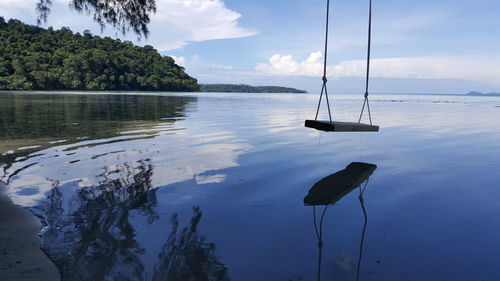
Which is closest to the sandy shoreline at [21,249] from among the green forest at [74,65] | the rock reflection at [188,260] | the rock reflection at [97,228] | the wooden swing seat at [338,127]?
the rock reflection at [97,228]

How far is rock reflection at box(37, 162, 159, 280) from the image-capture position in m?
3.24

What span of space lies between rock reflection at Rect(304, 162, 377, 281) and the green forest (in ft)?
315

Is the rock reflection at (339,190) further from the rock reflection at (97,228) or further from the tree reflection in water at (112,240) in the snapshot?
the rock reflection at (97,228)

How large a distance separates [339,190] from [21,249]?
192 inches

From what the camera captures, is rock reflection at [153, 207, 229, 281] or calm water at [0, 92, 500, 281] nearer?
rock reflection at [153, 207, 229, 281]

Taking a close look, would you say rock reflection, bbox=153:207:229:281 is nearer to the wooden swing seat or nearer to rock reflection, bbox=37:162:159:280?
rock reflection, bbox=37:162:159:280

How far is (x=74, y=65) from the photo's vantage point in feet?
322

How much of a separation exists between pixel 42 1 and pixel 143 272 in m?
7.30

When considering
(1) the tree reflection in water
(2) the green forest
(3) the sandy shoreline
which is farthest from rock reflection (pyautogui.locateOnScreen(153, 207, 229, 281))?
(2) the green forest

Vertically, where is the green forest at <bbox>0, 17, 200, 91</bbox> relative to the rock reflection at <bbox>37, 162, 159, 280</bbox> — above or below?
above

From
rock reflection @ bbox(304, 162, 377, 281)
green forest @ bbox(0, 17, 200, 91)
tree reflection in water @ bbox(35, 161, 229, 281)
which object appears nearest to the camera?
tree reflection in water @ bbox(35, 161, 229, 281)

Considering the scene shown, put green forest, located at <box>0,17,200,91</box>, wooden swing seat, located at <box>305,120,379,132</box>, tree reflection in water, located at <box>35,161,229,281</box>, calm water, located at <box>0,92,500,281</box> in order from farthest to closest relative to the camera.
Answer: green forest, located at <box>0,17,200,91</box> < wooden swing seat, located at <box>305,120,379,132</box> < calm water, located at <box>0,92,500,281</box> < tree reflection in water, located at <box>35,161,229,281</box>

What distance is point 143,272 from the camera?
3.20m

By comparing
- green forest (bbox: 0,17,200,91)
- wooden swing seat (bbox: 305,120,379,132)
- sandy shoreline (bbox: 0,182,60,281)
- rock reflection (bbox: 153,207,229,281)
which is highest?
green forest (bbox: 0,17,200,91)
